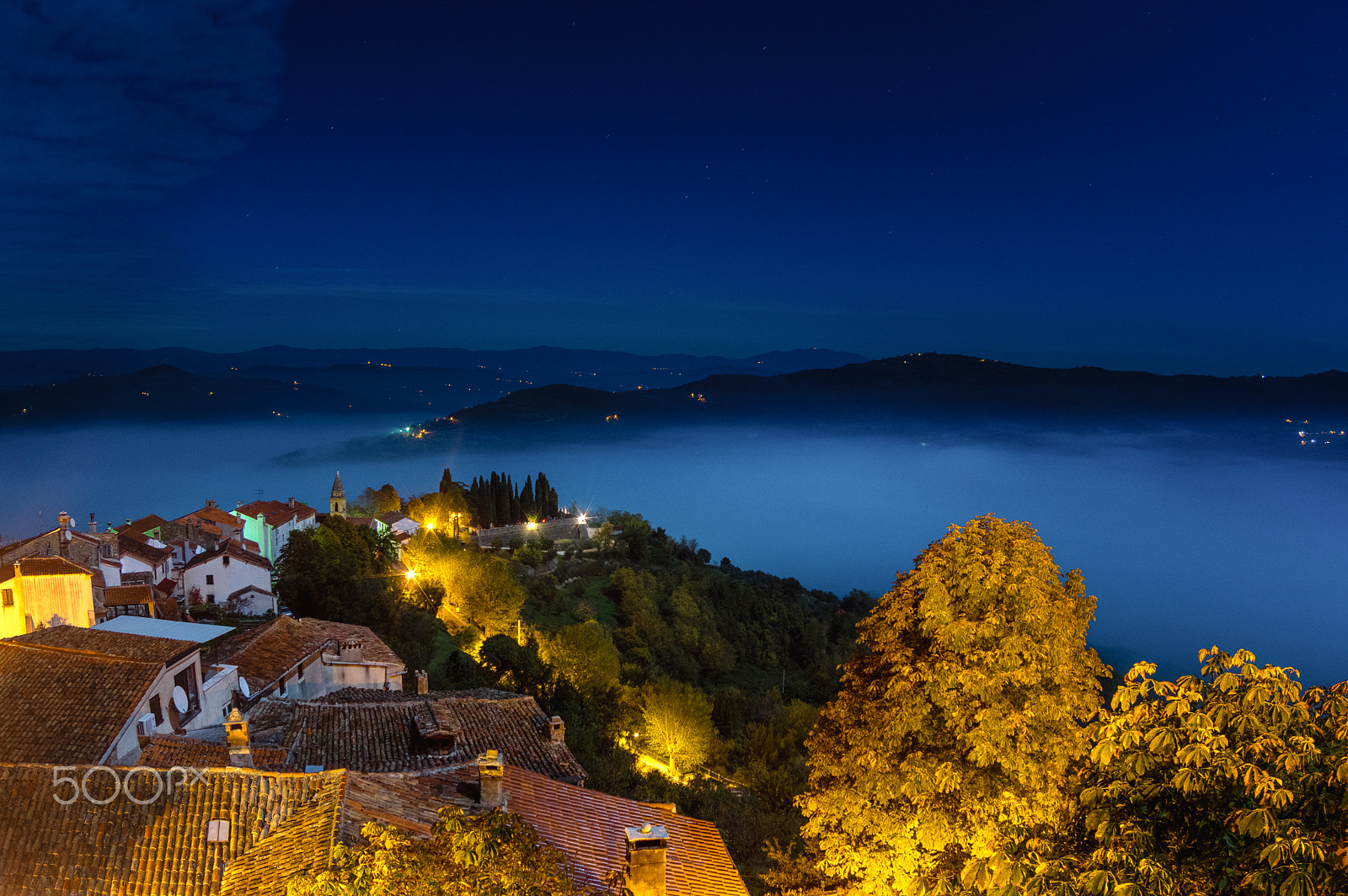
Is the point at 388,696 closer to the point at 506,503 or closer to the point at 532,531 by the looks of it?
the point at 532,531

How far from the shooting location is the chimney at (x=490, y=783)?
1041cm

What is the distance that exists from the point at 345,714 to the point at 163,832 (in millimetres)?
6155

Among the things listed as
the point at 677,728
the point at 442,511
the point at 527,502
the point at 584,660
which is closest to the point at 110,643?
the point at 584,660

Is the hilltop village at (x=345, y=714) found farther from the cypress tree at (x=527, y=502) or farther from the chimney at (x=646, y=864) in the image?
the cypress tree at (x=527, y=502)

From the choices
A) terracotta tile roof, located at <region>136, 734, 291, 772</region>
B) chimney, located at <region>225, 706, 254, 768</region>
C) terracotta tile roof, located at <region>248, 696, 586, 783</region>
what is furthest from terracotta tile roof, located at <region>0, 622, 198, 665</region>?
chimney, located at <region>225, 706, 254, 768</region>

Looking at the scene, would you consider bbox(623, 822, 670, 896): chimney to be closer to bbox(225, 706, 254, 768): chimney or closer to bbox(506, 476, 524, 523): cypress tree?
bbox(225, 706, 254, 768): chimney

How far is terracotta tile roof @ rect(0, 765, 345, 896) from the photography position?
8.82 metres

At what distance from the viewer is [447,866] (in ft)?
17.7

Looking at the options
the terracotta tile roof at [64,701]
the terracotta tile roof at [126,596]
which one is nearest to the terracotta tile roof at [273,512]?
the terracotta tile roof at [126,596]

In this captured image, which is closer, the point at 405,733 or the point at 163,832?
the point at 163,832

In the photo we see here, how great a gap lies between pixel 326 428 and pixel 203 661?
168 meters

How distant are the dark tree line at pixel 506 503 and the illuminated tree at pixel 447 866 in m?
60.0

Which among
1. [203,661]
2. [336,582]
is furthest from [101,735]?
[336,582]

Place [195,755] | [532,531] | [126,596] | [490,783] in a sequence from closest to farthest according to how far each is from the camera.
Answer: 1. [490,783]
2. [195,755]
3. [126,596]
4. [532,531]
